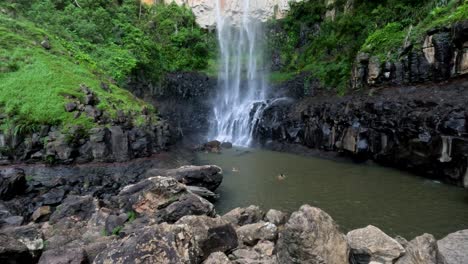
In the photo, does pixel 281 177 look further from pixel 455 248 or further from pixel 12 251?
pixel 12 251

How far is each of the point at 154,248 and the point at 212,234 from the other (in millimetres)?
2050

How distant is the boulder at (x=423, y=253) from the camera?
209 inches

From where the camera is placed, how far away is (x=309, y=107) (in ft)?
77.4

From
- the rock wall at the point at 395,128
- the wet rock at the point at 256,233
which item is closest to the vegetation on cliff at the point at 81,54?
the wet rock at the point at 256,233

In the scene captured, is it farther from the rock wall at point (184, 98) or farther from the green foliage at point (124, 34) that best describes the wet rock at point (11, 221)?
the rock wall at point (184, 98)

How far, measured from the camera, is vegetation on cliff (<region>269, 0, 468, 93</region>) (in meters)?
18.0

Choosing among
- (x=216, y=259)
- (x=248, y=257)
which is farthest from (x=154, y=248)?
(x=248, y=257)

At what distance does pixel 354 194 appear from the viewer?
1287cm

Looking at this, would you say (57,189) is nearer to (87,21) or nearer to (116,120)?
(116,120)

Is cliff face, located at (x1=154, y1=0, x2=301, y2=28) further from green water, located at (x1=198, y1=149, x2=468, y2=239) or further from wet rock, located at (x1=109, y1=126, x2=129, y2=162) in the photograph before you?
wet rock, located at (x1=109, y1=126, x2=129, y2=162)

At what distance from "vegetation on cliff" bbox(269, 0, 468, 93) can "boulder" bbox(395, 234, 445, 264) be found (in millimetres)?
14053

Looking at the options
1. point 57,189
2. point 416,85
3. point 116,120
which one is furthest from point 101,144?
point 416,85

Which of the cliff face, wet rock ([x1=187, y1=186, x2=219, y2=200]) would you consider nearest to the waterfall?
the cliff face

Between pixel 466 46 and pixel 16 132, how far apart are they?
828 inches
